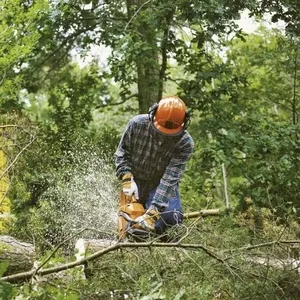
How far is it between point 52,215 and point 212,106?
9.35 feet

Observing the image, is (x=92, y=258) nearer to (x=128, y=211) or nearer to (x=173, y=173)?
(x=128, y=211)

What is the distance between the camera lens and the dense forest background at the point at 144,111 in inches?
161

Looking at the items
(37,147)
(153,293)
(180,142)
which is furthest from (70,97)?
(153,293)

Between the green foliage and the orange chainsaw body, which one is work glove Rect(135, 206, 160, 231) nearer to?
the orange chainsaw body

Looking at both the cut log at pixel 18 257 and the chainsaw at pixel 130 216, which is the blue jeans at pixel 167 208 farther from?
the cut log at pixel 18 257

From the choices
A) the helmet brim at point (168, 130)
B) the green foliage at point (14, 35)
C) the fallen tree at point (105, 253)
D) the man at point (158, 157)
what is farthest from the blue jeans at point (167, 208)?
the green foliage at point (14, 35)

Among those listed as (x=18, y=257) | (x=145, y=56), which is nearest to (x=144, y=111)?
(x=145, y=56)

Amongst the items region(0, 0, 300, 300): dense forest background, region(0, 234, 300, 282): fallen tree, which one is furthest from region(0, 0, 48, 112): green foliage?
region(0, 234, 300, 282): fallen tree

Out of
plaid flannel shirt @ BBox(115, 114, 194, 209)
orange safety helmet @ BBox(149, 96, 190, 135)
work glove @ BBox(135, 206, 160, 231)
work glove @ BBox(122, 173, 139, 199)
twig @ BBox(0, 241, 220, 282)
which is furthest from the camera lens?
plaid flannel shirt @ BBox(115, 114, 194, 209)

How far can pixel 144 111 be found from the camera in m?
9.60

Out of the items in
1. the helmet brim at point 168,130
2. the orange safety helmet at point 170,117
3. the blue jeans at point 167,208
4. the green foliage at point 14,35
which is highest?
the green foliage at point 14,35

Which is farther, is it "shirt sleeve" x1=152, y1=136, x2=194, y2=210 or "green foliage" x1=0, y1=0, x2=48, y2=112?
"green foliage" x1=0, y1=0, x2=48, y2=112

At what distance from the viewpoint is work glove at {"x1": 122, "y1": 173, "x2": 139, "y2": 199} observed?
5.36 metres

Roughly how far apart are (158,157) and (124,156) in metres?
0.31
